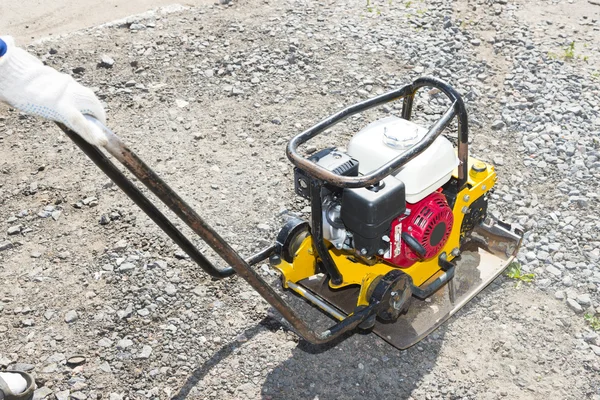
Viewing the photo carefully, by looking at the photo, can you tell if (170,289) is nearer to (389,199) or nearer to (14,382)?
(14,382)

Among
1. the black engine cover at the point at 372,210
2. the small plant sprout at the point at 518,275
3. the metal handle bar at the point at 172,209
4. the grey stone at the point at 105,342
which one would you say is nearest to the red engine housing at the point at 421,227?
the black engine cover at the point at 372,210

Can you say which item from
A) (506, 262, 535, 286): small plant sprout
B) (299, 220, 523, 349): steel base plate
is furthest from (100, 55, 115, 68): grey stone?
(506, 262, 535, 286): small plant sprout

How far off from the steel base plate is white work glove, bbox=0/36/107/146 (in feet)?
6.12

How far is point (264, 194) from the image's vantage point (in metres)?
4.68

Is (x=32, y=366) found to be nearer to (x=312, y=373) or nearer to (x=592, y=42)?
(x=312, y=373)

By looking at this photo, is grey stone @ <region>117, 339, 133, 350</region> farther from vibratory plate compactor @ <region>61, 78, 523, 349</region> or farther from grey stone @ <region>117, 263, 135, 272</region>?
vibratory plate compactor @ <region>61, 78, 523, 349</region>

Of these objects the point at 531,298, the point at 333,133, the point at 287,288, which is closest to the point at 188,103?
the point at 333,133

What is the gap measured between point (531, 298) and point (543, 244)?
1.55 ft

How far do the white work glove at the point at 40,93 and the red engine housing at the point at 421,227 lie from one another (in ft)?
5.45

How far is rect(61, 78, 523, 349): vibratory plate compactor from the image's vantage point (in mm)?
3105

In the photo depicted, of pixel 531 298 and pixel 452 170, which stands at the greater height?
pixel 452 170

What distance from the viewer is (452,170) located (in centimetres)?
351

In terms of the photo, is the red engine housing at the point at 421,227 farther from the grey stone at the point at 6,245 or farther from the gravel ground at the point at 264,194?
the grey stone at the point at 6,245

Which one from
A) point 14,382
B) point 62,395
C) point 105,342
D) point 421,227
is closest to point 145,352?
point 105,342
